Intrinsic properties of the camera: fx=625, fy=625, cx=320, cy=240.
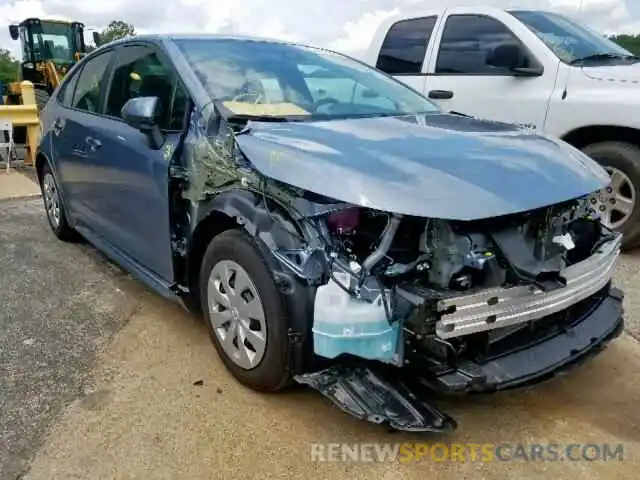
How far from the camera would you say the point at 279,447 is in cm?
252

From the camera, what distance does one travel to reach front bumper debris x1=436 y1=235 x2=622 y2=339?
7.40 ft

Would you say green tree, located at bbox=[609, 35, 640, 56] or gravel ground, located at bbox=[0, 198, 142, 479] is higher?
green tree, located at bbox=[609, 35, 640, 56]

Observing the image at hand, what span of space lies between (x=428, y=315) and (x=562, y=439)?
0.91 m

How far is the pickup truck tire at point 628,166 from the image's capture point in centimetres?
463

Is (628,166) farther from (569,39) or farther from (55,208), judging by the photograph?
(55,208)

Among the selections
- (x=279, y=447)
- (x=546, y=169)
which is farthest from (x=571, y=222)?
(x=279, y=447)

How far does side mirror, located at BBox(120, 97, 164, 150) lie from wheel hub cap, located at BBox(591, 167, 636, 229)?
3261 mm

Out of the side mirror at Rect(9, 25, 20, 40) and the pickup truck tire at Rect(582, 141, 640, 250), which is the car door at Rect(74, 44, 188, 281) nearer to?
the pickup truck tire at Rect(582, 141, 640, 250)

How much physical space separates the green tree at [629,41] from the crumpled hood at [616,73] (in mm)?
975

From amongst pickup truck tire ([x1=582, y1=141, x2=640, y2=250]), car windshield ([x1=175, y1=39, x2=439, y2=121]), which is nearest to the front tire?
car windshield ([x1=175, y1=39, x2=439, y2=121])

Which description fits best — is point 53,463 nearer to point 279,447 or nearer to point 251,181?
point 279,447

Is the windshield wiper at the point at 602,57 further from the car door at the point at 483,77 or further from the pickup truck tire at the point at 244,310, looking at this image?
the pickup truck tire at the point at 244,310

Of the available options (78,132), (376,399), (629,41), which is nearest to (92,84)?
(78,132)

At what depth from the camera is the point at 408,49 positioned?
→ 19.6ft
